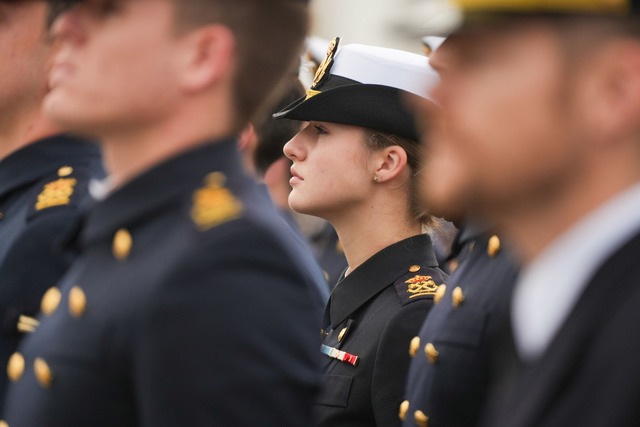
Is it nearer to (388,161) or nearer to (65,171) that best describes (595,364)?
(65,171)

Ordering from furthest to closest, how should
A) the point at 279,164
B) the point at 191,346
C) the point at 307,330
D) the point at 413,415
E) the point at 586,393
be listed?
the point at 279,164, the point at 413,415, the point at 307,330, the point at 191,346, the point at 586,393

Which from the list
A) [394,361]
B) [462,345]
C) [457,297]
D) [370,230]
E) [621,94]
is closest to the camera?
[621,94]

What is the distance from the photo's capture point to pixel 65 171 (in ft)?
11.7

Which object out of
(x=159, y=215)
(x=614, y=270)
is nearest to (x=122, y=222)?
(x=159, y=215)

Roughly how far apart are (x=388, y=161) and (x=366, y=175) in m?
0.09

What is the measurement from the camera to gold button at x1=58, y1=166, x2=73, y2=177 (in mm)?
3562

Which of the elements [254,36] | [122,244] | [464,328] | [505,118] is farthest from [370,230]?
[505,118]

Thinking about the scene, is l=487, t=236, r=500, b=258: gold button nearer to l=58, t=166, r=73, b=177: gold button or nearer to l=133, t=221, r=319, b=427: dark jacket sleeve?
l=133, t=221, r=319, b=427: dark jacket sleeve

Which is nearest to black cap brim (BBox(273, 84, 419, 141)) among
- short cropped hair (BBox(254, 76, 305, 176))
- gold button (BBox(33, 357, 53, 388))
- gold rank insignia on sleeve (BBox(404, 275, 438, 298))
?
gold rank insignia on sleeve (BBox(404, 275, 438, 298))

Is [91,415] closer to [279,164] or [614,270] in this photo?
[614,270]

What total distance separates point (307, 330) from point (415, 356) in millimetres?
1049

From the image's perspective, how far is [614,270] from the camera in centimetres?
170

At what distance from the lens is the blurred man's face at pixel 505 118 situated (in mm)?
1791

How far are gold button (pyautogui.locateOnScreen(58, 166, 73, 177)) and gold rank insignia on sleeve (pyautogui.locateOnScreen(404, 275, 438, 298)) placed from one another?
1148 mm
